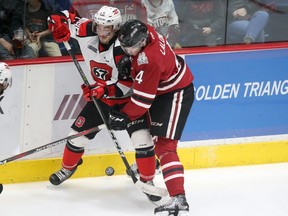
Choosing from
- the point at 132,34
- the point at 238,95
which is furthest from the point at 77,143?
the point at 238,95

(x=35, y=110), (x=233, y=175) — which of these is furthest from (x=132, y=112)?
(x=233, y=175)

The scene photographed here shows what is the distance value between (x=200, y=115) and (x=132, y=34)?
3.78 ft

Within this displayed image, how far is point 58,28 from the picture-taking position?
459cm

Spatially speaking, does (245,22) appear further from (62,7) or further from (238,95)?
(62,7)

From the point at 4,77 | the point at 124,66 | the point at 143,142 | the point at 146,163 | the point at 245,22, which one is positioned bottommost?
the point at 146,163

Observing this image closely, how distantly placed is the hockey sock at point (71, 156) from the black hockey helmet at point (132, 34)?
79 cm

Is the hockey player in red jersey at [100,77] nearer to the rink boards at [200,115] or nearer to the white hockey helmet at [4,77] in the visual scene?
the rink boards at [200,115]

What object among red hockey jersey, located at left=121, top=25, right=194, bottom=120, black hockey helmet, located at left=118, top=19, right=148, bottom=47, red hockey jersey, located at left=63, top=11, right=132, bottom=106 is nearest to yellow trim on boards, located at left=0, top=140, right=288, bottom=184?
red hockey jersey, located at left=63, top=11, right=132, bottom=106

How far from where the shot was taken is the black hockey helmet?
13.8 feet

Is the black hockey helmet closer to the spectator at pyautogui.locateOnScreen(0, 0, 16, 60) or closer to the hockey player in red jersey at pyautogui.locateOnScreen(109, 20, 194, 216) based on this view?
the hockey player in red jersey at pyautogui.locateOnScreen(109, 20, 194, 216)

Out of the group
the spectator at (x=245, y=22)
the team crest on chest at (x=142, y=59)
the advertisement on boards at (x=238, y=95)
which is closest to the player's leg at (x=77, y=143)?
the team crest on chest at (x=142, y=59)

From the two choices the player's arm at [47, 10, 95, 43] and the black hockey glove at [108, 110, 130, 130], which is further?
the player's arm at [47, 10, 95, 43]

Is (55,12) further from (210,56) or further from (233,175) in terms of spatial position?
(233,175)

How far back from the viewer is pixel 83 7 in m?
4.93
